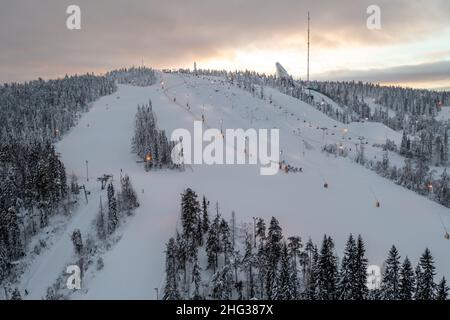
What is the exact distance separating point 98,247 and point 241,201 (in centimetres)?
3462

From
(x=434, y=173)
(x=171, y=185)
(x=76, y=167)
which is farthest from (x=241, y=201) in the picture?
(x=434, y=173)

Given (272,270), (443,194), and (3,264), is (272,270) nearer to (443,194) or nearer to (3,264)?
(3,264)

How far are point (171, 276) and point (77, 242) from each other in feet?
76.4

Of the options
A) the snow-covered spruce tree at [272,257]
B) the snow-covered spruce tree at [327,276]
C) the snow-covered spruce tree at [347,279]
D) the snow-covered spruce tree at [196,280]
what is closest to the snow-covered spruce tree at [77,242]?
the snow-covered spruce tree at [196,280]

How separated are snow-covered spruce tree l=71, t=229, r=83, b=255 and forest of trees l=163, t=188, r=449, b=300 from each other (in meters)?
17.9

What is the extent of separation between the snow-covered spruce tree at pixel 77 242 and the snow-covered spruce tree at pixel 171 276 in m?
19.0

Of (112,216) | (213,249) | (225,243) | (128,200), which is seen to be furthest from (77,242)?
(225,243)

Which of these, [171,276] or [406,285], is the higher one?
[406,285]

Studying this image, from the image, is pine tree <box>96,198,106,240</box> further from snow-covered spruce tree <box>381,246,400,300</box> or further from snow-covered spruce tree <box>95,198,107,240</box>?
snow-covered spruce tree <box>381,246,400,300</box>

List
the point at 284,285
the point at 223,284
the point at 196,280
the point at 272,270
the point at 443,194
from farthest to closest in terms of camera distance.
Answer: the point at 443,194 → the point at 196,280 → the point at 223,284 → the point at 272,270 → the point at 284,285

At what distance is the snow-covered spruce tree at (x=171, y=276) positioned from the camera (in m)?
55.9

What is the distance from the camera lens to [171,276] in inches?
2389

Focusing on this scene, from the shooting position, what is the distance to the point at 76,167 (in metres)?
127

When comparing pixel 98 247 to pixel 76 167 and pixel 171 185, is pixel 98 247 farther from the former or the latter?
pixel 76 167
